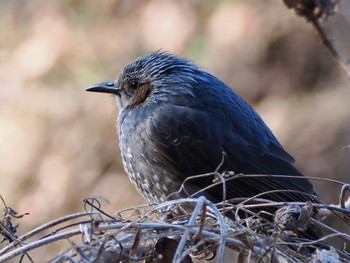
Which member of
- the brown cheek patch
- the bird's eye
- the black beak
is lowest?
the brown cheek patch

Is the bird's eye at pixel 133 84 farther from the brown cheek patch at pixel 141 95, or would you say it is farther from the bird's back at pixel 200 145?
the bird's back at pixel 200 145

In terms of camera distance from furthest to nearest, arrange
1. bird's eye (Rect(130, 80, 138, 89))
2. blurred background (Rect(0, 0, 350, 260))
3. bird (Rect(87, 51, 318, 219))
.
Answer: blurred background (Rect(0, 0, 350, 260))
bird's eye (Rect(130, 80, 138, 89))
bird (Rect(87, 51, 318, 219))

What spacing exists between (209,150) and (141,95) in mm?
712

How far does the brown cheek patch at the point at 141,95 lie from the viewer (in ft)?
18.0

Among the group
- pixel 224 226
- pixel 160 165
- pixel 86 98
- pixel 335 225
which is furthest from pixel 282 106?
pixel 224 226

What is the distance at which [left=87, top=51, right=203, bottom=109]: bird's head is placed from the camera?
544cm

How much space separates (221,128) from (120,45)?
14.5 ft

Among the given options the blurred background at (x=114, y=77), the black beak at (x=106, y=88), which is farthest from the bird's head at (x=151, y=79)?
the blurred background at (x=114, y=77)

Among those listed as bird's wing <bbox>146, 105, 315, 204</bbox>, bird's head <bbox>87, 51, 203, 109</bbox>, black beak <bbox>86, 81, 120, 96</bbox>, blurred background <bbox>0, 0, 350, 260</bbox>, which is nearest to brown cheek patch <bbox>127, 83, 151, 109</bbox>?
bird's head <bbox>87, 51, 203, 109</bbox>

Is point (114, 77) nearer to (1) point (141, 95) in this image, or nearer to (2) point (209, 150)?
(1) point (141, 95)

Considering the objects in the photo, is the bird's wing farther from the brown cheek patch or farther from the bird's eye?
the bird's eye

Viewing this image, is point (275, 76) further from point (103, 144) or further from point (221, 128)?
point (221, 128)

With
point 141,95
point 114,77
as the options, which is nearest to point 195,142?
point 141,95

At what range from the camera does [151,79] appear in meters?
5.55
